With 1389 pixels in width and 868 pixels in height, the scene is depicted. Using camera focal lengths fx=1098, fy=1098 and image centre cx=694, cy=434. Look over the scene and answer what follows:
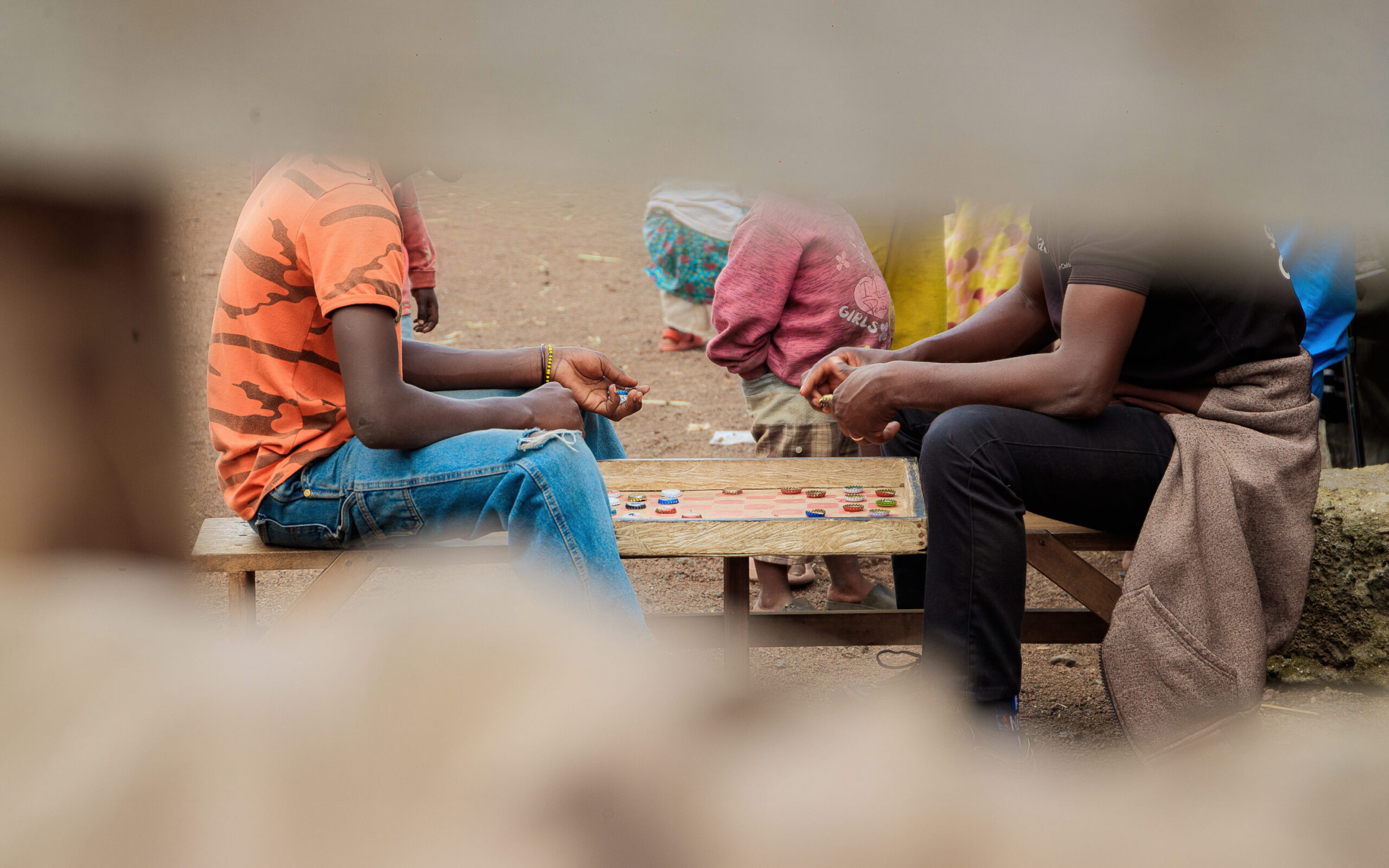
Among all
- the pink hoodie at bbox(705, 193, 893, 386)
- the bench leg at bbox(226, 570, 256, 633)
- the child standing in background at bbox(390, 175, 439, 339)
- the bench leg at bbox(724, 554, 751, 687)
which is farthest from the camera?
the child standing in background at bbox(390, 175, 439, 339)

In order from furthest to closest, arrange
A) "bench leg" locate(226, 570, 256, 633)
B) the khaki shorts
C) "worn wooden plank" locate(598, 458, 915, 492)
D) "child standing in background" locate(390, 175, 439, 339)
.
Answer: "child standing in background" locate(390, 175, 439, 339) < the khaki shorts < "worn wooden plank" locate(598, 458, 915, 492) < "bench leg" locate(226, 570, 256, 633)

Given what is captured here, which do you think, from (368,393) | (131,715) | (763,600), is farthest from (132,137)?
(763,600)

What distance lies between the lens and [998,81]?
292 mm

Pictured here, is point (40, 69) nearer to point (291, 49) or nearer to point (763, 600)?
point (291, 49)

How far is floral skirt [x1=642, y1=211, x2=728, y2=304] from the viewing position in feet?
20.8

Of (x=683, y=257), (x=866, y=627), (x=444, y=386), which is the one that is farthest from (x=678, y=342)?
(x=866, y=627)

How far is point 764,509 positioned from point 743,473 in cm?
30

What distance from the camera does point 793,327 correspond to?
13.2 ft

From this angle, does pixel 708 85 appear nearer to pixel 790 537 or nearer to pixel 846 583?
pixel 790 537

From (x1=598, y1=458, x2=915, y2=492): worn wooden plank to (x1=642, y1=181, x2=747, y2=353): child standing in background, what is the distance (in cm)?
240

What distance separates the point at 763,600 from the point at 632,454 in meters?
1.97

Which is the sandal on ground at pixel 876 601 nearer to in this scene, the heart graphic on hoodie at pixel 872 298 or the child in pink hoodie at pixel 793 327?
the child in pink hoodie at pixel 793 327

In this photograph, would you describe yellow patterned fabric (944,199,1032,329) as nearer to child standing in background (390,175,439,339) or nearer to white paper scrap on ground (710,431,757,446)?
white paper scrap on ground (710,431,757,446)

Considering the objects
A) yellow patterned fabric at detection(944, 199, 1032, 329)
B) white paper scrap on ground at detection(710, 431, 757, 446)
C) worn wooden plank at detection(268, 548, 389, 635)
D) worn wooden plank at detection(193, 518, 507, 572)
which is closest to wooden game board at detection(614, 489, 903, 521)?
worn wooden plank at detection(193, 518, 507, 572)
